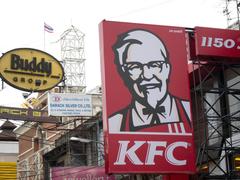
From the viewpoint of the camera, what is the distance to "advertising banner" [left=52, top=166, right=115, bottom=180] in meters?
33.3

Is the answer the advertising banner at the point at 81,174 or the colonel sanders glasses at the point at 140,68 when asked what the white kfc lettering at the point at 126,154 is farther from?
the advertising banner at the point at 81,174

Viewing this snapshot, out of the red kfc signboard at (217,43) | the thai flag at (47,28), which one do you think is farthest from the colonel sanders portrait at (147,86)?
the thai flag at (47,28)

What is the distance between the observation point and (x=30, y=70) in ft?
113

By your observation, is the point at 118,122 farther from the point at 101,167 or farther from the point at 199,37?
the point at 101,167

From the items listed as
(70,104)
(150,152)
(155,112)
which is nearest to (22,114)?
(70,104)

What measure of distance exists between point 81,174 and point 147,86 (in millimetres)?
9302

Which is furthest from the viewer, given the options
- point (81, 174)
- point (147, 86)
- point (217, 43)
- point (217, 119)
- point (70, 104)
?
point (70, 104)

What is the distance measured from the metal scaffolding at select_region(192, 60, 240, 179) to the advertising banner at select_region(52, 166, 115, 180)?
6.69m

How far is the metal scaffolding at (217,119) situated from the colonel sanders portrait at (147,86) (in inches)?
42.2

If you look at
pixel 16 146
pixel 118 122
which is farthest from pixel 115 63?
pixel 16 146

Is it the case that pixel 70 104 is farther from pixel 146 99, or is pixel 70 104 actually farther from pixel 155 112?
pixel 155 112

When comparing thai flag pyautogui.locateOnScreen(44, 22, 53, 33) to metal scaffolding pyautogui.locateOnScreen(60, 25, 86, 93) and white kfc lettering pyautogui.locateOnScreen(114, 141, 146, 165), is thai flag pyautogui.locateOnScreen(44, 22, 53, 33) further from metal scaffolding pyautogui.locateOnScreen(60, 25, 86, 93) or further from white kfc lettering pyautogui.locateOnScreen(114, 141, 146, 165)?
white kfc lettering pyautogui.locateOnScreen(114, 141, 146, 165)

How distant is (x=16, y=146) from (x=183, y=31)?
34.5 m

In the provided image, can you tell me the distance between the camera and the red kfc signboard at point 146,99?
24969 millimetres
